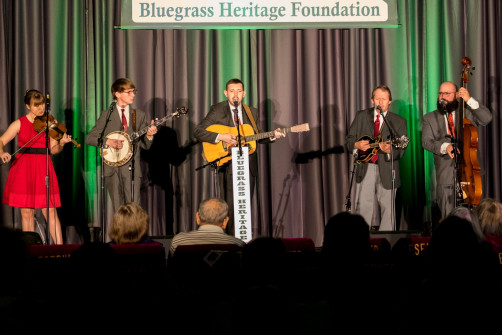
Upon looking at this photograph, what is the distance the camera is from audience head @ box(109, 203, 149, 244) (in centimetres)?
422

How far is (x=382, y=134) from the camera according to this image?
7.49 m

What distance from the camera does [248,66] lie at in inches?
338

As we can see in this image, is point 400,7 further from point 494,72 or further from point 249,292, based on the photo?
point 249,292

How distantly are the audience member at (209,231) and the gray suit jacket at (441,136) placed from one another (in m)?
3.45

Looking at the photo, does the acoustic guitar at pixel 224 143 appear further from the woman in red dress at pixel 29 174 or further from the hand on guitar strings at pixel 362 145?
the woman in red dress at pixel 29 174

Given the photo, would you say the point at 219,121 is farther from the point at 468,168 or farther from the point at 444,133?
the point at 468,168

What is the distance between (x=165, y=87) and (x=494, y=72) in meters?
4.27

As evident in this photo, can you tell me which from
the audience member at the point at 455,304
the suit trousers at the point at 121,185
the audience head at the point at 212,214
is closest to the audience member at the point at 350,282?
the audience member at the point at 455,304

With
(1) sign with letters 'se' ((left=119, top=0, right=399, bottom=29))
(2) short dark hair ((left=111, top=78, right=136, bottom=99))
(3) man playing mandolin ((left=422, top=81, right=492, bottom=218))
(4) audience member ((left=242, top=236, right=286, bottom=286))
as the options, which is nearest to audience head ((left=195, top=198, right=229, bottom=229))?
(4) audience member ((left=242, top=236, right=286, bottom=286))

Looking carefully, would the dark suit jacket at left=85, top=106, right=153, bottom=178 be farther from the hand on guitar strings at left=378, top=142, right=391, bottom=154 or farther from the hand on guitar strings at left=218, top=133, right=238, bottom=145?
the hand on guitar strings at left=378, top=142, right=391, bottom=154

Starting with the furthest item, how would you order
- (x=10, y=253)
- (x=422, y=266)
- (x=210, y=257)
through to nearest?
(x=210, y=257), (x=422, y=266), (x=10, y=253)

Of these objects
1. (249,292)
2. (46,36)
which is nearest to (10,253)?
(249,292)

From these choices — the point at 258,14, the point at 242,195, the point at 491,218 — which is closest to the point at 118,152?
the point at 242,195

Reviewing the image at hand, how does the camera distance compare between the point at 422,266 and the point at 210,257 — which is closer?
the point at 422,266
